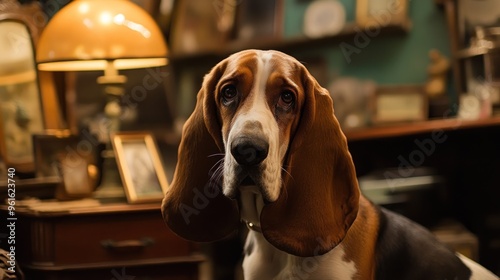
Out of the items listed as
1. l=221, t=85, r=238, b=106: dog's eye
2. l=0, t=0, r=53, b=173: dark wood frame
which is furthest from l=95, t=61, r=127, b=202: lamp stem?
l=221, t=85, r=238, b=106: dog's eye

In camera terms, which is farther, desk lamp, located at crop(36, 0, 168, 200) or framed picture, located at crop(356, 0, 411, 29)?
framed picture, located at crop(356, 0, 411, 29)

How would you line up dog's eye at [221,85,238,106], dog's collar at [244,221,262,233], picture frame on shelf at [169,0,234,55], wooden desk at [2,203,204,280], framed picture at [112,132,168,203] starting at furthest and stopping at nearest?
1. picture frame on shelf at [169,0,234,55]
2. framed picture at [112,132,168,203]
3. wooden desk at [2,203,204,280]
4. dog's collar at [244,221,262,233]
5. dog's eye at [221,85,238,106]

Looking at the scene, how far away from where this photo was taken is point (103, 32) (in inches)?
84.5

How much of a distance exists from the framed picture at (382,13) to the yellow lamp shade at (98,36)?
2.65 ft

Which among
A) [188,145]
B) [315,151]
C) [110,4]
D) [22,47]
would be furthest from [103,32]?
[315,151]

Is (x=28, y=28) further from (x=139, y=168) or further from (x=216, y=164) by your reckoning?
(x=216, y=164)

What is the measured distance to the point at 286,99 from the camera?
1179 mm

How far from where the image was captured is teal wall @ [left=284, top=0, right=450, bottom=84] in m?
2.55

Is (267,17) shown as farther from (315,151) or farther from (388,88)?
(315,151)

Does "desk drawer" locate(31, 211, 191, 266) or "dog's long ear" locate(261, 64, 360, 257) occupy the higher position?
"dog's long ear" locate(261, 64, 360, 257)

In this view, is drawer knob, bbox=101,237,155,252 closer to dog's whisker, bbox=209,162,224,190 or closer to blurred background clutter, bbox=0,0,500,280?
blurred background clutter, bbox=0,0,500,280

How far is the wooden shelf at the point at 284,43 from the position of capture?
2627mm

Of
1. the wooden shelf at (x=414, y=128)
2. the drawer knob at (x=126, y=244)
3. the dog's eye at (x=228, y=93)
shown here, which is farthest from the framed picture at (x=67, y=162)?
the dog's eye at (x=228, y=93)

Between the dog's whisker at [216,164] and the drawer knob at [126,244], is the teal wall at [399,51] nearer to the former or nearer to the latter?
the drawer knob at [126,244]
